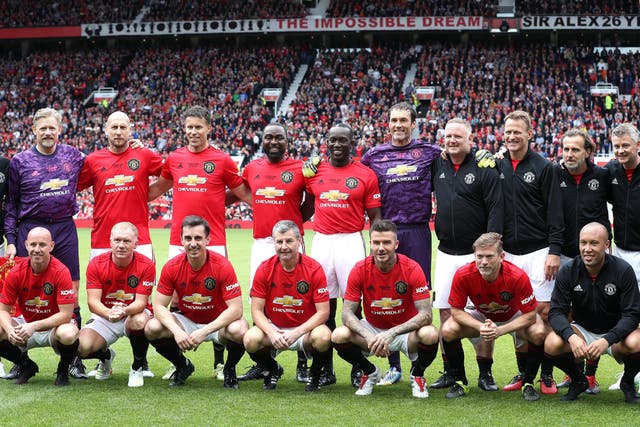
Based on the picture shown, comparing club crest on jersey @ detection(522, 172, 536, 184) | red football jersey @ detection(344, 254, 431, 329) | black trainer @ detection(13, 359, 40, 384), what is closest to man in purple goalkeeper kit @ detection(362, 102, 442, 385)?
red football jersey @ detection(344, 254, 431, 329)

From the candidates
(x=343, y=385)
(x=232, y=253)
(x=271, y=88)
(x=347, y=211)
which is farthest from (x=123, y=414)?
(x=271, y=88)

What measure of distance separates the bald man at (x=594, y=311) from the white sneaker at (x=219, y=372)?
2.71 metres

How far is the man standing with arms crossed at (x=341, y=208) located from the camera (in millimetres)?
7363

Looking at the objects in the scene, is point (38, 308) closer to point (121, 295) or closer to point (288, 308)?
point (121, 295)

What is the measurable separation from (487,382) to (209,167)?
10.2 ft

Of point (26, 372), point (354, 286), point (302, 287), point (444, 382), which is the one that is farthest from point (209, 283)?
point (444, 382)

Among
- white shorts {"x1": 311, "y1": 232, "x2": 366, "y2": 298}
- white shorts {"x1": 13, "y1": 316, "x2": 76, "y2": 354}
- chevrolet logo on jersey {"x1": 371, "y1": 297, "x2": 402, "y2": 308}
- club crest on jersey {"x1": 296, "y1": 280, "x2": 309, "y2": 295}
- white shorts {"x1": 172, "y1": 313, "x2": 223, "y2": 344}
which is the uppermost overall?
white shorts {"x1": 311, "y1": 232, "x2": 366, "y2": 298}

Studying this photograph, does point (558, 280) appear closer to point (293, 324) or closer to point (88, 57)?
point (293, 324)

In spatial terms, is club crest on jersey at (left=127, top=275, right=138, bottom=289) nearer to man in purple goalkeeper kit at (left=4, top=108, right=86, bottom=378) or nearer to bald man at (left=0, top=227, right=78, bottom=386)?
bald man at (left=0, top=227, right=78, bottom=386)

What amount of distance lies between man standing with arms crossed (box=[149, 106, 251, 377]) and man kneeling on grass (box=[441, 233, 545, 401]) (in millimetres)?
2234

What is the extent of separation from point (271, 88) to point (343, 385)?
32224mm

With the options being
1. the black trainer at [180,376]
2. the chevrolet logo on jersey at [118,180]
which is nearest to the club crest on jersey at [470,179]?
the black trainer at [180,376]

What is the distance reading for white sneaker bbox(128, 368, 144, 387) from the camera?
6.86 meters

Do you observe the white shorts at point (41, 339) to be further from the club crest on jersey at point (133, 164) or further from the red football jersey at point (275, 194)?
the red football jersey at point (275, 194)
